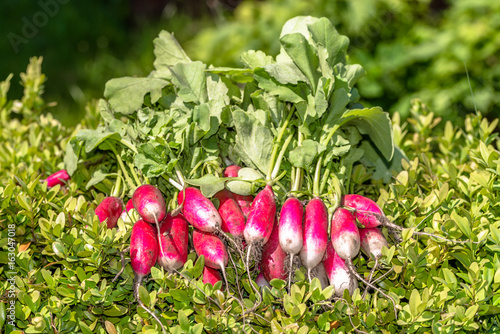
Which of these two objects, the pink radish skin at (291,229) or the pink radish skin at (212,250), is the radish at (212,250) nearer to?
the pink radish skin at (212,250)

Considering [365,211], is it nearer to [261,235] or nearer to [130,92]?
[261,235]

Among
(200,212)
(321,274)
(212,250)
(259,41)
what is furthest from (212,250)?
(259,41)

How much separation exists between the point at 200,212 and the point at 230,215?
110mm

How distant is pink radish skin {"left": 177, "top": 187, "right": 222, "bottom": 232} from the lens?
4.93 feet

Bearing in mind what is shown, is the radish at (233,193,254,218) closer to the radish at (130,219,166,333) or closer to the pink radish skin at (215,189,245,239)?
the pink radish skin at (215,189,245,239)

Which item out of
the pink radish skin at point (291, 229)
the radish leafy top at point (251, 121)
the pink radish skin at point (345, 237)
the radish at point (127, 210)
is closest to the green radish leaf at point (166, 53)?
the radish leafy top at point (251, 121)

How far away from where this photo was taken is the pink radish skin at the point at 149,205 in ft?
4.97

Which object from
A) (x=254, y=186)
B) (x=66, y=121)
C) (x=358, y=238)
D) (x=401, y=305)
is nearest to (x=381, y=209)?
(x=358, y=238)

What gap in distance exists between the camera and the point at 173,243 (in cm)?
152

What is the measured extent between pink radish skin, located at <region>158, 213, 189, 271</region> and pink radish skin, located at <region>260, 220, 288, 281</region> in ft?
0.85

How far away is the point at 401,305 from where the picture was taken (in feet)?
4.88

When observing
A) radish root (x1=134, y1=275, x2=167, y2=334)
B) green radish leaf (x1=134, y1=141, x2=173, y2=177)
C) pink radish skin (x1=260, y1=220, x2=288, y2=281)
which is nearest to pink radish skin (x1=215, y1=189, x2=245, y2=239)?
pink radish skin (x1=260, y1=220, x2=288, y2=281)

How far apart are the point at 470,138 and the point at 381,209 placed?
2.94 ft

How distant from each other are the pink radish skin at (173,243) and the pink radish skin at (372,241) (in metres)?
0.59
